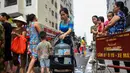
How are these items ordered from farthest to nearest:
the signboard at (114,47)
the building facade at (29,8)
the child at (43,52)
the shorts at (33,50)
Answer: the building facade at (29,8)
the child at (43,52)
the shorts at (33,50)
the signboard at (114,47)

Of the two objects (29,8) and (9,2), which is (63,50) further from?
(9,2)

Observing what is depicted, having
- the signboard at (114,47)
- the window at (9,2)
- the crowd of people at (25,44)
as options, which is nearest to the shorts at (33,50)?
the crowd of people at (25,44)

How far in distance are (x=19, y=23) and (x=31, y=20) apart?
545 mm

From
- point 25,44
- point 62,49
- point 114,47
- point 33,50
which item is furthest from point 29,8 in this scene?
point 114,47

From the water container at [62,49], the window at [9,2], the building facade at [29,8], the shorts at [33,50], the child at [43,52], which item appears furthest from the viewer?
the window at [9,2]

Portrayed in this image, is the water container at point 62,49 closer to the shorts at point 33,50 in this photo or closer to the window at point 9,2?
the shorts at point 33,50

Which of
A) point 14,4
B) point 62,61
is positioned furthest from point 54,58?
point 14,4

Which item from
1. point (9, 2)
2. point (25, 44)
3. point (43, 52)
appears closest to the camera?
point (43, 52)

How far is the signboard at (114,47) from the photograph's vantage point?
194 inches

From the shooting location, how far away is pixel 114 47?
5.34m

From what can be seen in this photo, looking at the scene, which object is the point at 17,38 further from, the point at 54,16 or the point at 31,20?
the point at 54,16

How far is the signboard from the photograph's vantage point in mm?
4918

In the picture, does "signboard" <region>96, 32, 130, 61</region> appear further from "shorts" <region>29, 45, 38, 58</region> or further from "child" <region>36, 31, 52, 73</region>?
"child" <region>36, 31, 52, 73</region>

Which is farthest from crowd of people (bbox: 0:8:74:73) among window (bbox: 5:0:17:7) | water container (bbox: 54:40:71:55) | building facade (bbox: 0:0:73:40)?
window (bbox: 5:0:17:7)
